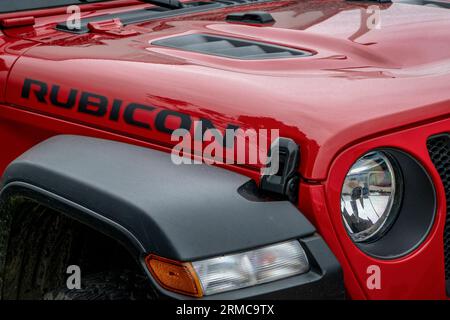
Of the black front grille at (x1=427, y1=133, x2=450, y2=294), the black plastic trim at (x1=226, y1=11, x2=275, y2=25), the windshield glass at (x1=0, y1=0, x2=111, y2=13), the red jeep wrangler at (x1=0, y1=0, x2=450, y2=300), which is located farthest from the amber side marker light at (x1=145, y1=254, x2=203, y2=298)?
the windshield glass at (x1=0, y1=0, x2=111, y2=13)

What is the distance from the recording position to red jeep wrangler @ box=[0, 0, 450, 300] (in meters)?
1.60

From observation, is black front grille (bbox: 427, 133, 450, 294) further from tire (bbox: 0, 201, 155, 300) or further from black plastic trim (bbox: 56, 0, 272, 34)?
black plastic trim (bbox: 56, 0, 272, 34)

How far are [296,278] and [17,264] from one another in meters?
0.85

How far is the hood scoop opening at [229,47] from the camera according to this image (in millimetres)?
2180

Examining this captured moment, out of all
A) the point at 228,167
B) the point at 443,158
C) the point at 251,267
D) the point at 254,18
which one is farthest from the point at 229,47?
the point at 251,267

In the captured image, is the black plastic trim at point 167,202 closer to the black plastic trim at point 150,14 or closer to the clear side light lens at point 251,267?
the clear side light lens at point 251,267

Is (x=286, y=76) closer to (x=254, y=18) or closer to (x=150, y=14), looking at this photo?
(x=254, y=18)

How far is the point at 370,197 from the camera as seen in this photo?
178 cm

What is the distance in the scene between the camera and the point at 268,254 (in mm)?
1608

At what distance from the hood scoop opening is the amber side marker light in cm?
77

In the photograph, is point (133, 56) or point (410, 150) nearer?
point (410, 150)

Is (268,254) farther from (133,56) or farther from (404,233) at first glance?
(133,56)

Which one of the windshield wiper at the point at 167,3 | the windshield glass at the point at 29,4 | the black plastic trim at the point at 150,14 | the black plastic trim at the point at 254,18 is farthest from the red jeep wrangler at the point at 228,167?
the windshield wiper at the point at 167,3
